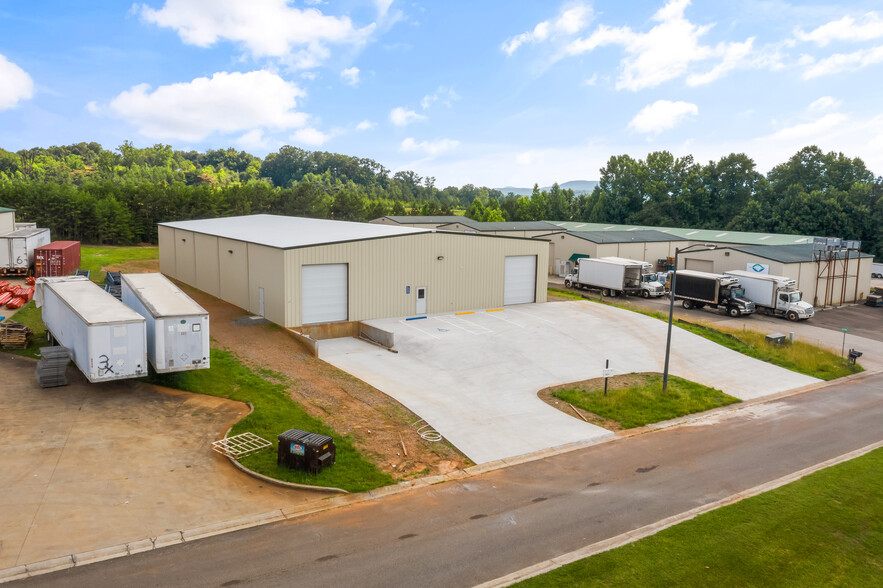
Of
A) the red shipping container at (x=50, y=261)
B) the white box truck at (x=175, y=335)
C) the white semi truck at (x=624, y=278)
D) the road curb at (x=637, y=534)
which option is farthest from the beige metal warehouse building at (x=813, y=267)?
the red shipping container at (x=50, y=261)

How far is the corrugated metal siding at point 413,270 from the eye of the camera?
31923 mm

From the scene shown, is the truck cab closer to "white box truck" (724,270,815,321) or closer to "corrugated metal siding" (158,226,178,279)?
"white box truck" (724,270,815,321)

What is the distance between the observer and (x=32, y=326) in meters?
29.2

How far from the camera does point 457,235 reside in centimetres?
3669

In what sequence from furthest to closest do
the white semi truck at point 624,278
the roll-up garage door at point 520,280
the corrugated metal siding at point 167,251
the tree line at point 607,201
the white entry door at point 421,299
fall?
the tree line at point 607,201 → the white semi truck at point 624,278 → the corrugated metal siding at point 167,251 → the roll-up garage door at point 520,280 → the white entry door at point 421,299

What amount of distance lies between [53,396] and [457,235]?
22.2m

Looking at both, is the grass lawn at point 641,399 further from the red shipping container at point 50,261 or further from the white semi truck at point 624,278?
the red shipping container at point 50,261

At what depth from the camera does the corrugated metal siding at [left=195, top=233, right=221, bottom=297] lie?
39594 millimetres

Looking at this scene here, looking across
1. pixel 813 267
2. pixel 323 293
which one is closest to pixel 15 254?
pixel 323 293

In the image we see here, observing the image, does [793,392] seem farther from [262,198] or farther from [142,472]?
[262,198]

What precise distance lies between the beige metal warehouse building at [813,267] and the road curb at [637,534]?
3434 cm

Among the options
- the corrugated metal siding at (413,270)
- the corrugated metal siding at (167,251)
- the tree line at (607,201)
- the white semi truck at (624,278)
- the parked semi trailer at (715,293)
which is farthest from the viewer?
the tree line at (607,201)

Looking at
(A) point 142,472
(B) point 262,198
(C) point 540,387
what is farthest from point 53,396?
(B) point 262,198

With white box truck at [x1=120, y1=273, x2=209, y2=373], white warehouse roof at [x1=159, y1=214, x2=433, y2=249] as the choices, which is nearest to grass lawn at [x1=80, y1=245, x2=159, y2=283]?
white warehouse roof at [x1=159, y1=214, x2=433, y2=249]
